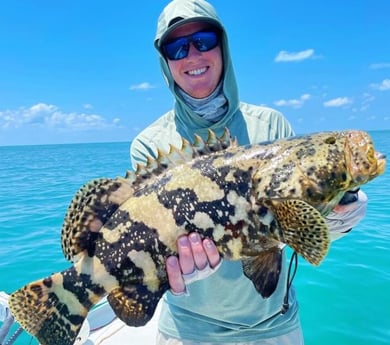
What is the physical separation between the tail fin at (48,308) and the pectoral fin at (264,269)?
1.14m

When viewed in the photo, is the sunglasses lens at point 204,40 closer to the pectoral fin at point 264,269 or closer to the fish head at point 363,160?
the fish head at point 363,160

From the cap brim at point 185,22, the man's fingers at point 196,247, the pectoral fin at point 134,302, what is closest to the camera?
the man's fingers at point 196,247

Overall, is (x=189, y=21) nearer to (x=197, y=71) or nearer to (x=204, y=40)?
(x=204, y=40)

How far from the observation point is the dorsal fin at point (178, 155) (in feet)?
9.01

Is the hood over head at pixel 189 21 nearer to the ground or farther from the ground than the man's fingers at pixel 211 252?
farther from the ground

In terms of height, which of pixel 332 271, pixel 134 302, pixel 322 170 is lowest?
pixel 332 271

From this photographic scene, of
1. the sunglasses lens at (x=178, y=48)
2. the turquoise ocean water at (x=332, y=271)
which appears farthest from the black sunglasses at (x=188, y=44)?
the turquoise ocean water at (x=332, y=271)

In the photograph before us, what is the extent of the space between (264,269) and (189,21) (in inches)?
90.9

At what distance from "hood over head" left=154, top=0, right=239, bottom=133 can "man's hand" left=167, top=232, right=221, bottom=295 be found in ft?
5.06

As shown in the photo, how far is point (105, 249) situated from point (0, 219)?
15.0 meters

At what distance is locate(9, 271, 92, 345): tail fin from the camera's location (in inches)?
102

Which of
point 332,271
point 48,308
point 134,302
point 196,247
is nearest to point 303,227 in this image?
point 196,247

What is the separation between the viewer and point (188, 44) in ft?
11.8

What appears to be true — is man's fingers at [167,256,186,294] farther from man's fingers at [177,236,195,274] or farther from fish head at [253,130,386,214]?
fish head at [253,130,386,214]
